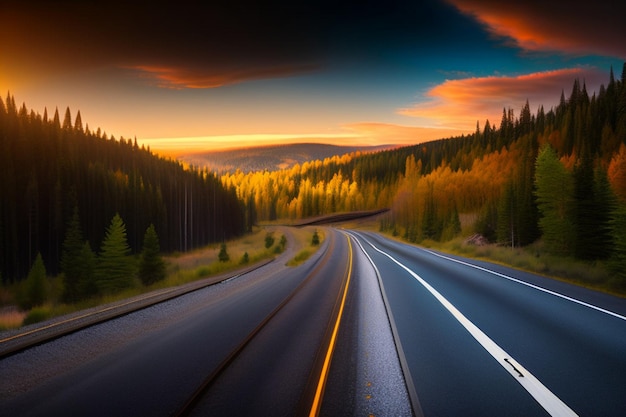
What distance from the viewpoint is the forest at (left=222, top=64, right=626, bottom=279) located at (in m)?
30.1

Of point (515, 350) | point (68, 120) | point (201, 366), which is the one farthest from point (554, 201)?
point (68, 120)

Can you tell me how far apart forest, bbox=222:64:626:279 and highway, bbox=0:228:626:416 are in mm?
11171

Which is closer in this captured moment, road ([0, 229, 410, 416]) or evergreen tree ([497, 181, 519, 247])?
road ([0, 229, 410, 416])

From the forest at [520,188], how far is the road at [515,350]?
28.0 feet

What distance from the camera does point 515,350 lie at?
7492mm

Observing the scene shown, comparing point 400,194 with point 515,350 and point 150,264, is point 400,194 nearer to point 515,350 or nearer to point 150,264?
point 150,264

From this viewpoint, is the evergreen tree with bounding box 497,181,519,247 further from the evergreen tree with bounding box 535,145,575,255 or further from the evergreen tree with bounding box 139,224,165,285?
the evergreen tree with bounding box 139,224,165,285

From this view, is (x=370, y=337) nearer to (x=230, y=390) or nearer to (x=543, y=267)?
(x=230, y=390)

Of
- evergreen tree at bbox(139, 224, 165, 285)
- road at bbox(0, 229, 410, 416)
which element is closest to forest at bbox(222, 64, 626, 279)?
road at bbox(0, 229, 410, 416)

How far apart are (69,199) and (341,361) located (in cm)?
6549

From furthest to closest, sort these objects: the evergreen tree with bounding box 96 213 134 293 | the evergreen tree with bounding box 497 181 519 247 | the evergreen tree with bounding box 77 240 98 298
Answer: the evergreen tree with bounding box 497 181 519 247
the evergreen tree with bounding box 96 213 134 293
the evergreen tree with bounding box 77 240 98 298

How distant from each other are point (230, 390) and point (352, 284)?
11.8 meters

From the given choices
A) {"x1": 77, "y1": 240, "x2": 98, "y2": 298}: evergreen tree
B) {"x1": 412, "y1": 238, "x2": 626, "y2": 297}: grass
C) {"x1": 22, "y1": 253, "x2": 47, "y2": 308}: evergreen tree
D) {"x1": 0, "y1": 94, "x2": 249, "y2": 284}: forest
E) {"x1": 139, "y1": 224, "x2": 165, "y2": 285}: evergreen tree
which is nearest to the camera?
{"x1": 412, "y1": 238, "x2": 626, "y2": 297}: grass

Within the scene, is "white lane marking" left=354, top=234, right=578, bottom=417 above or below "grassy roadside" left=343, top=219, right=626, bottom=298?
above
